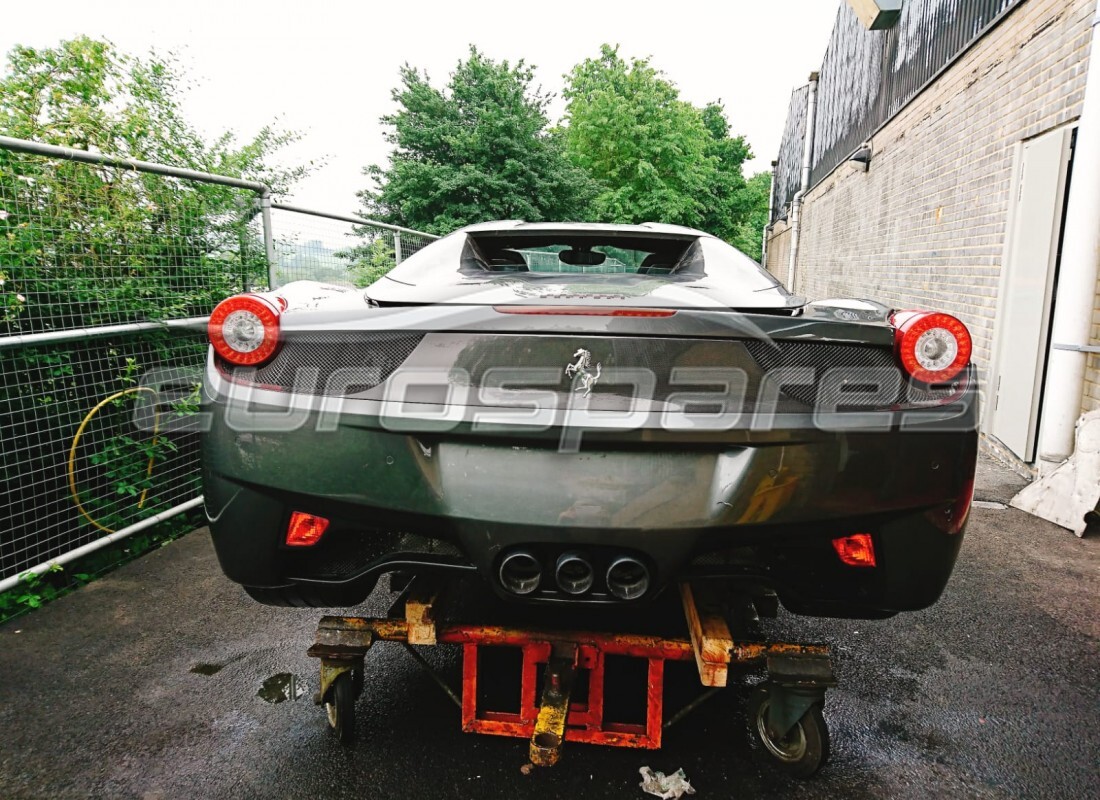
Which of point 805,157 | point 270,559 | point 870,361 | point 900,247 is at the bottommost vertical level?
point 270,559

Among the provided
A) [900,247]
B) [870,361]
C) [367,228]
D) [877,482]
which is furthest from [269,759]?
[900,247]

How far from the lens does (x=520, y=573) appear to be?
5.54 ft

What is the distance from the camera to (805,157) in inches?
757

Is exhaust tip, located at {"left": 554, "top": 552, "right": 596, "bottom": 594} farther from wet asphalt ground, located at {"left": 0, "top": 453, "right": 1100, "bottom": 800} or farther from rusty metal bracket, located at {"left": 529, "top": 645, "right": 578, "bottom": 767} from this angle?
wet asphalt ground, located at {"left": 0, "top": 453, "right": 1100, "bottom": 800}

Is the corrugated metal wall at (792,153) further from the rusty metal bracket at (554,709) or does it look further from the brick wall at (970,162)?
the rusty metal bracket at (554,709)

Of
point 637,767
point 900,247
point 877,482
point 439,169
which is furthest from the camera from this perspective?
point 439,169

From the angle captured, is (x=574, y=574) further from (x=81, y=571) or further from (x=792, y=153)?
(x=792, y=153)

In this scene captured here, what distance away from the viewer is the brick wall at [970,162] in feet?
16.3

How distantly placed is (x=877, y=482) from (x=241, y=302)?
5.49 ft

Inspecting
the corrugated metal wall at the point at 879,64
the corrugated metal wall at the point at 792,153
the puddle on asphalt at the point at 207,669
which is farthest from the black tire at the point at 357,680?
the corrugated metal wall at the point at 792,153

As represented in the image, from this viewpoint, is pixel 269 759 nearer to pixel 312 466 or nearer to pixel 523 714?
pixel 523 714

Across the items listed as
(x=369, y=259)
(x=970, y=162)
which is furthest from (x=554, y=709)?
(x=970, y=162)

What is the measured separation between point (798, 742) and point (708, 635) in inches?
18.4

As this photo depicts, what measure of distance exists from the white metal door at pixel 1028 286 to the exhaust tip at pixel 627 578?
15.7ft
